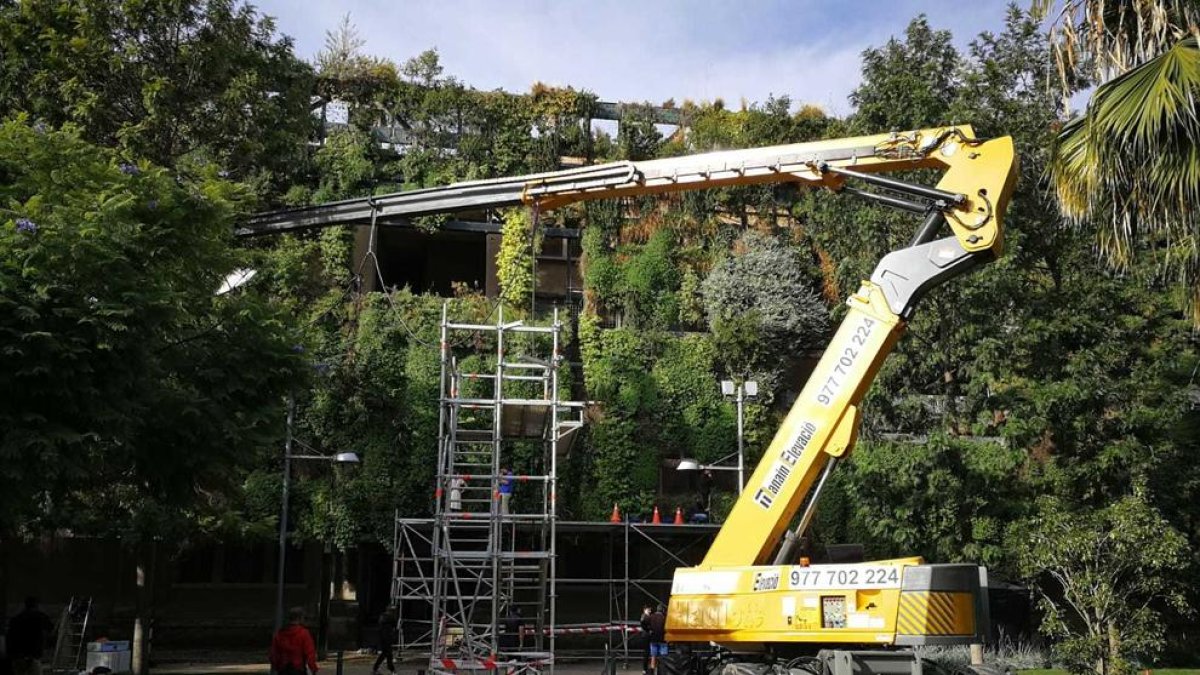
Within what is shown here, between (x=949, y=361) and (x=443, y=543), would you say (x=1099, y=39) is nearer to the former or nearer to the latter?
(x=443, y=543)

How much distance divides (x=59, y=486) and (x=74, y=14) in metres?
12.5

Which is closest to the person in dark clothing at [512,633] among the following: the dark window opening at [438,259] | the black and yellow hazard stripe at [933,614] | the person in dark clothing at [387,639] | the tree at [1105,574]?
the person in dark clothing at [387,639]

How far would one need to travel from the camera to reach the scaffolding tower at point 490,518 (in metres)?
16.8

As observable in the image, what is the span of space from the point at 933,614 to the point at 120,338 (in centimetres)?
874

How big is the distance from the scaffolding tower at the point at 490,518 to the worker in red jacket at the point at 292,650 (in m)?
2.92

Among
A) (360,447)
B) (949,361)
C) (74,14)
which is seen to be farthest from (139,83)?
(949,361)

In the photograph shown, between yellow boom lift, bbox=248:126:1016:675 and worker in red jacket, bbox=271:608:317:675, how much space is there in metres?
Result: 4.26

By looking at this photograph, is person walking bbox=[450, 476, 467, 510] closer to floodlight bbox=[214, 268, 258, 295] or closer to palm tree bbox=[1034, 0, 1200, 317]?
floodlight bbox=[214, 268, 258, 295]

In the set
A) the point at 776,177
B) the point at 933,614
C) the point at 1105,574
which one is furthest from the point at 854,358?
the point at 1105,574

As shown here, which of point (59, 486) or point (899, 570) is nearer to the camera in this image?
point (899, 570)

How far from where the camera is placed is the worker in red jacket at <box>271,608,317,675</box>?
1309 cm

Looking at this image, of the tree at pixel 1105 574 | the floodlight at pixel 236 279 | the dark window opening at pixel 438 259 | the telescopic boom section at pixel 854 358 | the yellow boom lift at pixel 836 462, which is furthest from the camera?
the dark window opening at pixel 438 259

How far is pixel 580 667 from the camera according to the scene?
2319 centimetres

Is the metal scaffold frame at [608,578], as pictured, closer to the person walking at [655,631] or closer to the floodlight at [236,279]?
the person walking at [655,631]
